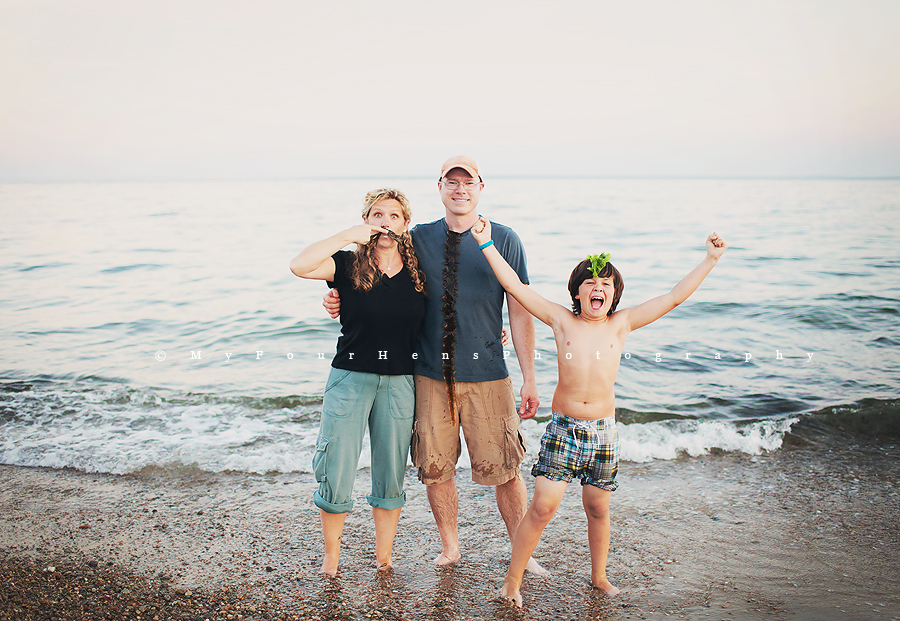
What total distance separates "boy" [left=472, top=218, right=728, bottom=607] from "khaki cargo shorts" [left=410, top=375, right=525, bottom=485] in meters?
0.34

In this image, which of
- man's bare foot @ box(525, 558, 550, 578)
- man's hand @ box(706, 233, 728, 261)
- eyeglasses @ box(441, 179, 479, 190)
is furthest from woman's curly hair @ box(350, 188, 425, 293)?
Answer: man's bare foot @ box(525, 558, 550, 578)

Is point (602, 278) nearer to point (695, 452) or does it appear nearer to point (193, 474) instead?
point (695, 452)

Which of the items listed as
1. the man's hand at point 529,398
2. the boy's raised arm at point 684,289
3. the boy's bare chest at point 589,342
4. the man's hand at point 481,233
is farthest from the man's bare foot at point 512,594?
the man's hand at point 481,233

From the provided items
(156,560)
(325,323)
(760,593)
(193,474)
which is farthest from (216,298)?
(760,593)

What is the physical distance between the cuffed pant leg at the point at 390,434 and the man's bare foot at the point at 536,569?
892 mm

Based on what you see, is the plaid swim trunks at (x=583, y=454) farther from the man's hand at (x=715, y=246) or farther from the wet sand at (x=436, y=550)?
the man's hand at (x=715, y=246)

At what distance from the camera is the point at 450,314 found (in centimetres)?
334

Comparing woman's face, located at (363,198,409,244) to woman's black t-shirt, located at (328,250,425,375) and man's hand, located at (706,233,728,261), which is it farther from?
man's hand, located at (706,233,728,261)

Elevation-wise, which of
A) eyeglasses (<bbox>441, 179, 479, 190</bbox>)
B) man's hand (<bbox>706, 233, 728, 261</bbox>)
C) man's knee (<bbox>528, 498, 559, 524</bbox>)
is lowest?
man's knee (<bbox>528, 498, 559, 524</bbox>)

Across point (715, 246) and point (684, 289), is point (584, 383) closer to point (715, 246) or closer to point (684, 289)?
point (684, 289)

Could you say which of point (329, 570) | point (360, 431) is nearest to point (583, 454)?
point (360, 431)

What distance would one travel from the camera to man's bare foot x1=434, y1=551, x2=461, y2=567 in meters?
3.65

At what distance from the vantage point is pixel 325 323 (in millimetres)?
11641

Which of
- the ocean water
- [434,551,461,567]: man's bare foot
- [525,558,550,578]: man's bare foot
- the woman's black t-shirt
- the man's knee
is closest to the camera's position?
the man's knee
